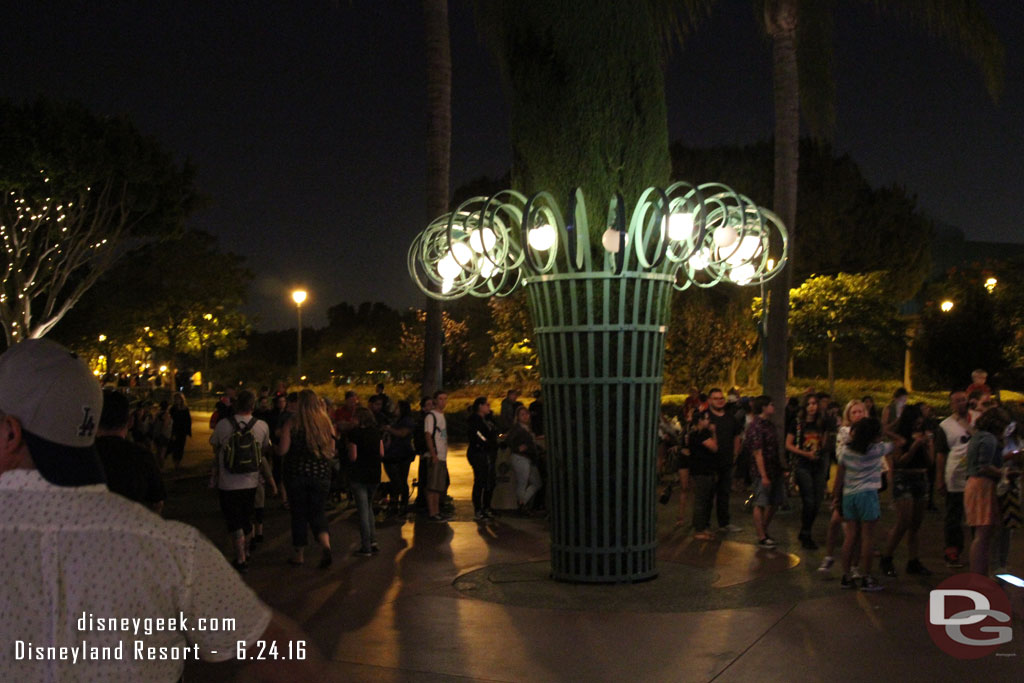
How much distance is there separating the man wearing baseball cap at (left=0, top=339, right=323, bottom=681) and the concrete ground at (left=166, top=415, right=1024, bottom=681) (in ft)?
15.2

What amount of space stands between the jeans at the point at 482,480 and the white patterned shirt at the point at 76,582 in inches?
503

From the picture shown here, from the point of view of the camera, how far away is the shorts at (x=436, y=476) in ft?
48.2

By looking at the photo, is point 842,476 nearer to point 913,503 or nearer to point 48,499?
point 913,503

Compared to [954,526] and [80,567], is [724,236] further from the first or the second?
[80,567]

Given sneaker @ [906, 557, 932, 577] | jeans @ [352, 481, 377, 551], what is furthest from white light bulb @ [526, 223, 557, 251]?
sneaker @ [906, 557, 932, 577]

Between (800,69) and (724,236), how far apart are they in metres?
8.96

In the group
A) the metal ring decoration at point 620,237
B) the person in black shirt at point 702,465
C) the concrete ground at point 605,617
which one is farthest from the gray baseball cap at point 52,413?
the person in black shirt at point 702,465

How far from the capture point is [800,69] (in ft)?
57.6

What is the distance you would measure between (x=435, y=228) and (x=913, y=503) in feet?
18.1

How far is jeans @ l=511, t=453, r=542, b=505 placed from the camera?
15219 mm

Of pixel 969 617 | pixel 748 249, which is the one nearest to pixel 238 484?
pixel 748 249

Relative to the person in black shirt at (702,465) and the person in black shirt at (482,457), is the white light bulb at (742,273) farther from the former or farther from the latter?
the person in black shirt at (482,457)

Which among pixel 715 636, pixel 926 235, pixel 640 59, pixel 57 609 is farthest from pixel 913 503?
pixel 926 235

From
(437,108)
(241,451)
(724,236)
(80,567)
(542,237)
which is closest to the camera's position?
(80,567)
